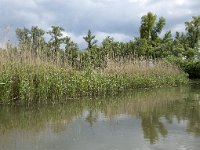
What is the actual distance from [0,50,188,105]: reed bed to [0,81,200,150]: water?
0.88 metres

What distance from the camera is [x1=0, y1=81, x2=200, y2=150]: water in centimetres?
636

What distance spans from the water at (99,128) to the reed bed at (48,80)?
0.88 metres

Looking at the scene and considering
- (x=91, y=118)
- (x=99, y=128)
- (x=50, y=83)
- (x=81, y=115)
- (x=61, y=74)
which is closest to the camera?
(x=99, y=128)

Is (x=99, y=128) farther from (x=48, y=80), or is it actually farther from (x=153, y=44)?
(x=153, y=44)

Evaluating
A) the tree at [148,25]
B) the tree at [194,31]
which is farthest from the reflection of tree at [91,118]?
the tree at [194,31]

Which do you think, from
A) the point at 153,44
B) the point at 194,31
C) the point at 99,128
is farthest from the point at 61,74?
the point at 194,31

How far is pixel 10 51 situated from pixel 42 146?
7.72 metres

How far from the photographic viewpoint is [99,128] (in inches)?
319

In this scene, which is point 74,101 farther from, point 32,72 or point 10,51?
point 10,51

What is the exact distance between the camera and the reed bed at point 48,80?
12258 mm

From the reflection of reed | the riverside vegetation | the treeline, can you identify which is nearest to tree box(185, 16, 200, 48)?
the treeline

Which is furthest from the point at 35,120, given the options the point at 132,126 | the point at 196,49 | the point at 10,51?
the point at 196,49

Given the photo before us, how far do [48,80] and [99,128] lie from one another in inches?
217

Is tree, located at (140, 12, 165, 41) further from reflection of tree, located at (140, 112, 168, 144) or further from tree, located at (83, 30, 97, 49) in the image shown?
reflection of tree, located at (140, 112, 168, 144)
